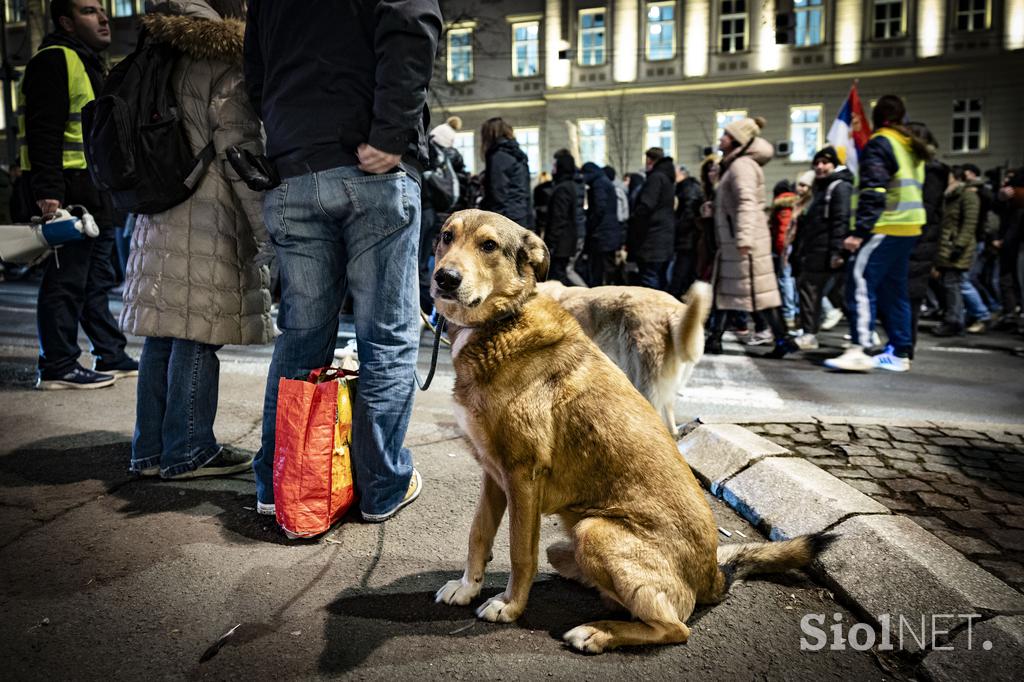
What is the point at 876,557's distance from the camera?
8.38 ft

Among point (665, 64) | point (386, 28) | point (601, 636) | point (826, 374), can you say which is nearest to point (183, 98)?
point (386, 28)

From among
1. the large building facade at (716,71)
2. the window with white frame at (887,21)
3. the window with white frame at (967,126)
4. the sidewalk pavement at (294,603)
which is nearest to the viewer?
the sidewalk pavement at (294,603)

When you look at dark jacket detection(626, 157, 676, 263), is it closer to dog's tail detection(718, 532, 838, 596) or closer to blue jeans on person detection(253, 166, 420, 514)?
blue jeans on person detection(253, 166, 420, 514)

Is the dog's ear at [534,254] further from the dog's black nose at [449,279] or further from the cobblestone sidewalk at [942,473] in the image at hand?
the cobblestone sidewalk at [942,473]

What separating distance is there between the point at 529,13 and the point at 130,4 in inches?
810

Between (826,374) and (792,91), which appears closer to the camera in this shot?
(826,374)

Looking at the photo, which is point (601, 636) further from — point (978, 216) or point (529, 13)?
point (529, 13)

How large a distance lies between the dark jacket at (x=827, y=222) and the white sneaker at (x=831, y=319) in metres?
1.92

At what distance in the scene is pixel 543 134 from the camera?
1131 inches

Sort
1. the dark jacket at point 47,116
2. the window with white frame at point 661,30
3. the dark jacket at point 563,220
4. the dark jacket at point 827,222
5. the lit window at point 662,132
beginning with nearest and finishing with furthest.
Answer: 1. the dark jacket at point 47,116
2. the dark jacket at point 827,222
3. the dark jacket at point 563,220
4. the window with white frame at point 661,30
5. the lit window at point 662,132

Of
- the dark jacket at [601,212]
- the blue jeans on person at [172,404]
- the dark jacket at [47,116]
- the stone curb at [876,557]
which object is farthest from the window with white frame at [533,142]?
the stone curb at [876,557]

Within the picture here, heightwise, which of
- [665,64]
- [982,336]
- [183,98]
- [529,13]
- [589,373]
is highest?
[529,13]

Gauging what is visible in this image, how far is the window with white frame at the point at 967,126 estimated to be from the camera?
2494 centimetres

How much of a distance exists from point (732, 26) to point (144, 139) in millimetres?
27157
